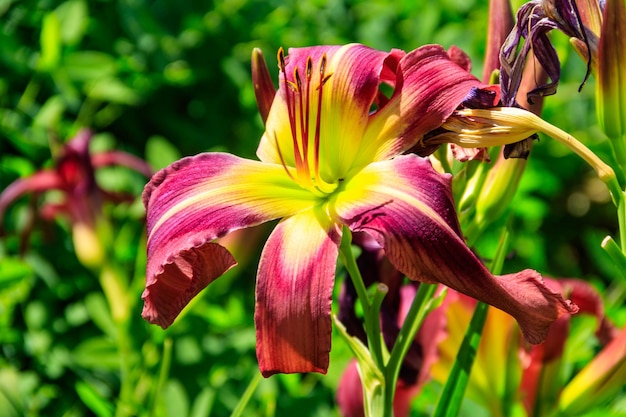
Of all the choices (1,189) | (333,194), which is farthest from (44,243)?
(333,194)

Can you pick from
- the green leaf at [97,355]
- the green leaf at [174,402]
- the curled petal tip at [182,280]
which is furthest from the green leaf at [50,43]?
the curled petal tip at [182,280]

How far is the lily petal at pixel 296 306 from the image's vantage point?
0.54 m

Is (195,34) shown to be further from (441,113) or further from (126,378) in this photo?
(441,113)

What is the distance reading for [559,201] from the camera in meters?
1.84

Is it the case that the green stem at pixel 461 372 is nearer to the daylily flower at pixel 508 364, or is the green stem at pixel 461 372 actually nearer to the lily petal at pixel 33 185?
the daylily flower at pixel 508 364

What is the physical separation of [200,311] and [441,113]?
2.24ft

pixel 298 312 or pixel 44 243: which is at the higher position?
pixel 298 312

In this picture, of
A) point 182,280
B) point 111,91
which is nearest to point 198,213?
point 182,280

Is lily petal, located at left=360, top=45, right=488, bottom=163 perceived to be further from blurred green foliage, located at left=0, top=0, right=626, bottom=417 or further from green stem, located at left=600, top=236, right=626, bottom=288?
blurred green foliage, located at left=0, top=0, right=626, bottom=417

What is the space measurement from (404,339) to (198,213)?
0.58 feet

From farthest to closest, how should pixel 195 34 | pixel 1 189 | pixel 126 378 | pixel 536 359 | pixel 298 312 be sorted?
pixel 195 34 → pixel 1 189 → pixel 126 378 → pixel 536 359 → pixel 298 312

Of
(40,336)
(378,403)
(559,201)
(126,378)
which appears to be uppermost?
(378,403)

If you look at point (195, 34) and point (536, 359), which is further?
point (195, 34)

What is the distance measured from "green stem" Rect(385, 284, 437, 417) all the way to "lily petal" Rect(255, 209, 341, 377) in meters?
0.11
